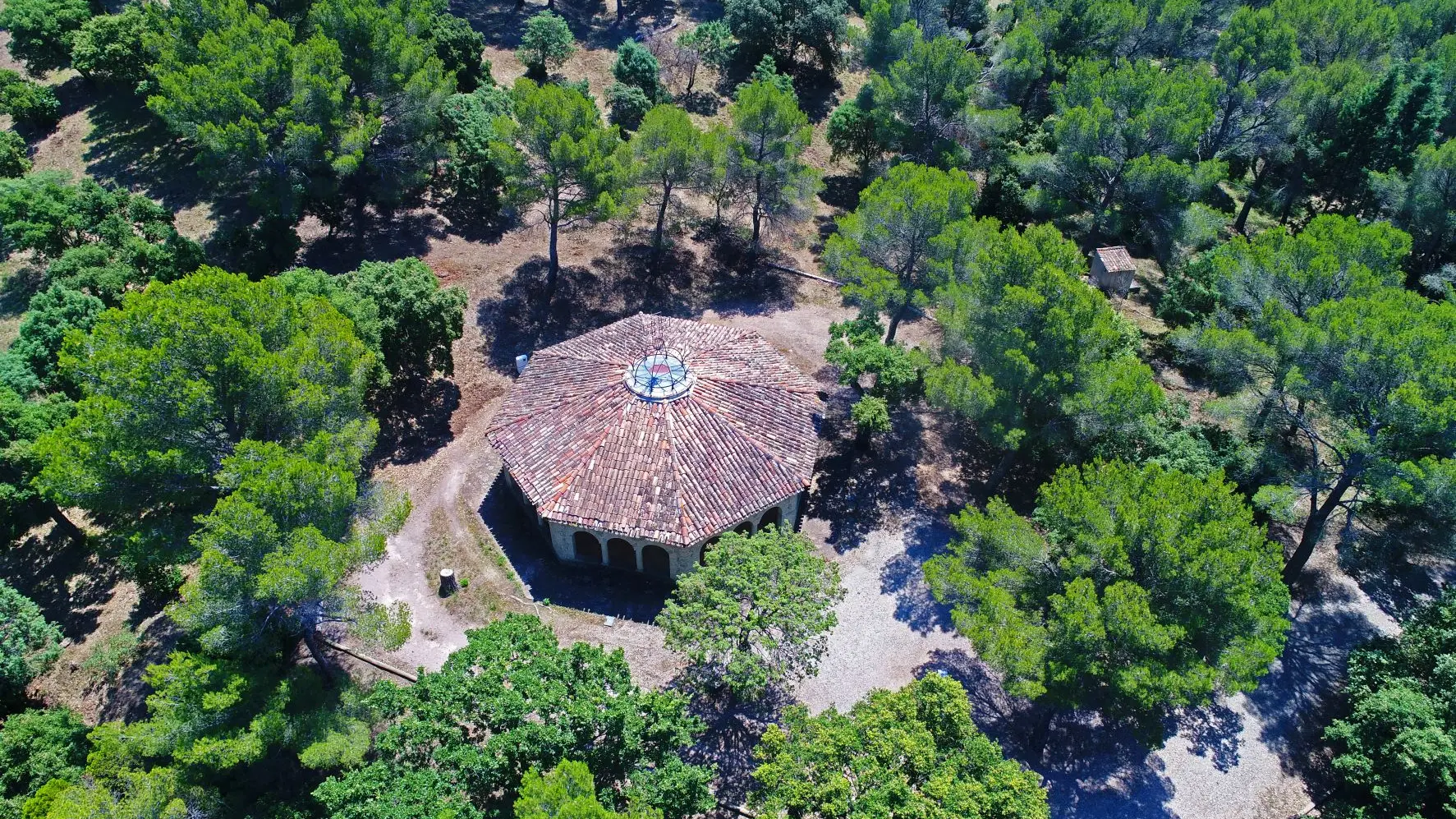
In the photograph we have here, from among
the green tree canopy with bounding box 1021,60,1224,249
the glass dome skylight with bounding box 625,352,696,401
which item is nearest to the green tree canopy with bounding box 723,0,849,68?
the green tree canopy with bounding box 1021,60,1224,249

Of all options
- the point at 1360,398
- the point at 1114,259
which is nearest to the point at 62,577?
the point at 1360,398

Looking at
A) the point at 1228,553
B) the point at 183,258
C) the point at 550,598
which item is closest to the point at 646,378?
the point at 550,598

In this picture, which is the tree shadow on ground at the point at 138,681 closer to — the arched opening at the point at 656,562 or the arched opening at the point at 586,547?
the arched opening at the point at 586,547

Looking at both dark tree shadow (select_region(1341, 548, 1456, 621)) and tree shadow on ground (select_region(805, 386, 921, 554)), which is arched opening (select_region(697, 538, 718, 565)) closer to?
tree shadow on ground (select_region(805, 386, 921, 554))

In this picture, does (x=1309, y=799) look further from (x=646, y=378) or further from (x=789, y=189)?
(x=789, y=189)

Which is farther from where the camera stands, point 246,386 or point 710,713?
point 710,713

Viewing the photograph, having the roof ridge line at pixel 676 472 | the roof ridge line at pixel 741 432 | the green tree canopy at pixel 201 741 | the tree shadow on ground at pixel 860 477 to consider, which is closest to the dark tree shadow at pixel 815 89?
the tree shadow on ground at pixel 860 477

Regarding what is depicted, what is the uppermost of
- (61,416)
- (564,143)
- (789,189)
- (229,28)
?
(229,28)
